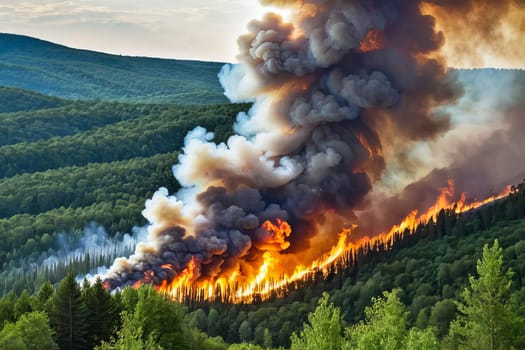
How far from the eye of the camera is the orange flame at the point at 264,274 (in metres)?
136

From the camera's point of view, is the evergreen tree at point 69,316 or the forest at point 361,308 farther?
the evergreen tree at point 69,316

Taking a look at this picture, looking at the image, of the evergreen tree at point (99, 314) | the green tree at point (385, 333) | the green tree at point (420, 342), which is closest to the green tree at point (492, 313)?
the green tree at point (385, 333)

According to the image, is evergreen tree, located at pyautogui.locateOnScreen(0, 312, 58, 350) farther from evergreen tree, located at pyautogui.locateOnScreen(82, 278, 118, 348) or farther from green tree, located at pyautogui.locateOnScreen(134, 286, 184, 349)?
green tree, located at pyautogui.locateOnScreen(134, 286, 184, 349)

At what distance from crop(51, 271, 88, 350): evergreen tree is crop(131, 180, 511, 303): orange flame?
3893 cm

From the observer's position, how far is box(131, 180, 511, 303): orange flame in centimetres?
13575

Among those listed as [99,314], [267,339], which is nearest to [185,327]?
[99,314]

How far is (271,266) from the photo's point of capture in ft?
505

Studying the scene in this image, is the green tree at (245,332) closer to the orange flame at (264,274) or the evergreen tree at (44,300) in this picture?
the orange flame at (264,274)

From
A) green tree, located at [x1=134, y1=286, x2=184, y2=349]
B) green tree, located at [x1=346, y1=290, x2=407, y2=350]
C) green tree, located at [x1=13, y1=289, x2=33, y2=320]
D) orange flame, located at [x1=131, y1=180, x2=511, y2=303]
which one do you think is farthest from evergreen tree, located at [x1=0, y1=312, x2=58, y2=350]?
orange flame, located at [x1=131, y1=180, x2=511, y2=303]

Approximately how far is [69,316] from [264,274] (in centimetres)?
6799

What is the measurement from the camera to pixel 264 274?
15200 cm

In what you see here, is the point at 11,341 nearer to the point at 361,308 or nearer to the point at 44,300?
the point at 44,300

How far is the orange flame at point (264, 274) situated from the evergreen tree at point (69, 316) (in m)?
38.9

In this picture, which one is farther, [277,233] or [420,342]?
[277,233]
